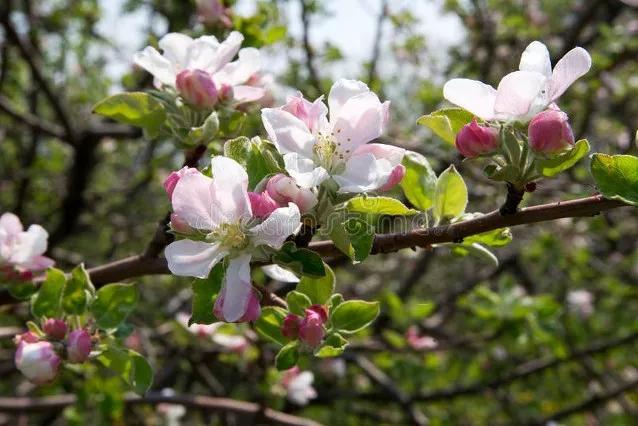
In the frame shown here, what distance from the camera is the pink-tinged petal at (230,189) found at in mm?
986

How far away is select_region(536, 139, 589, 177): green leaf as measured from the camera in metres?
1.04

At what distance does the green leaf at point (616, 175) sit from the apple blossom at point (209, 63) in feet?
2.44

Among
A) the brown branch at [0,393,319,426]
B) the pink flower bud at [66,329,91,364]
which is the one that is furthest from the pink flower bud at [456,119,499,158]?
the brown branch at [0,393,319,426]

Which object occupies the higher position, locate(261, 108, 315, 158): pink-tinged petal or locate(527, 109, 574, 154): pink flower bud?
locate(527, 109, 574, 154): pink flower bud

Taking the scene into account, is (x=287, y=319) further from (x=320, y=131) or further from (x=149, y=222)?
(x=149, y=222)

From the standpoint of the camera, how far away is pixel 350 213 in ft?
3.56

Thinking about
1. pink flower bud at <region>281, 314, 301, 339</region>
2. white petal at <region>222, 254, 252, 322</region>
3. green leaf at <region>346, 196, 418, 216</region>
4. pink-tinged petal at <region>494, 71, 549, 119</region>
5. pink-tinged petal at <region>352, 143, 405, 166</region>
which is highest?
pink-tinged petal at <region>494, 71, 549, 119</region>

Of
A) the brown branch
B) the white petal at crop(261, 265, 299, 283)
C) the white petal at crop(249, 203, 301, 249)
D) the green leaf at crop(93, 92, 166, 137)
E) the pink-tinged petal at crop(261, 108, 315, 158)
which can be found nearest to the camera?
the white petal at crop(249, 203, 301, 249)

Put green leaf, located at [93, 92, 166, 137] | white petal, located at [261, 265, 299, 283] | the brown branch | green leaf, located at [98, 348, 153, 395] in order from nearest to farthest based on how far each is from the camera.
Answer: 1. white petal, located at [261, 265, 299, 283]
2. green leaf, located at [98, 348, 153, 395]
3. green leaf, located at [93, 92, 166, 137]
4. the brown branch

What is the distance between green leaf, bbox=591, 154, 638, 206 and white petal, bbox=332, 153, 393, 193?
32 centimetres

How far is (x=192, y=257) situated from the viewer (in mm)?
1038

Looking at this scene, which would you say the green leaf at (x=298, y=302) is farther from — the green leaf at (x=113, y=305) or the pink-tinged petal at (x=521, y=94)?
the pink-tinged petal at (x=521, y=94)

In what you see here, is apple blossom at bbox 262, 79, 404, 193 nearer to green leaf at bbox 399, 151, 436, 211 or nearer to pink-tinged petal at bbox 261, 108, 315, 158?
pink-tinged petal at bbox 261, 108, 315, 158

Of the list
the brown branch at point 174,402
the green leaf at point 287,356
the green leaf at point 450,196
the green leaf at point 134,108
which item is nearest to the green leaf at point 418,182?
the green leaf at point 450,196
